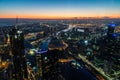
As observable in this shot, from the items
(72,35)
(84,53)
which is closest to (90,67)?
(84,53)

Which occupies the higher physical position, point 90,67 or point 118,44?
point 118,44

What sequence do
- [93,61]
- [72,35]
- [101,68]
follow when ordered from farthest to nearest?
[72,35] → [93,61] → [101,68]

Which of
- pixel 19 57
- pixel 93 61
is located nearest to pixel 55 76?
pixel 19 57

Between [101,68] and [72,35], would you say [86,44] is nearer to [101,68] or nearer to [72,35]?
[72,35]

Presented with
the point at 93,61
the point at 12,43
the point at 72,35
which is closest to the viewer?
the point at 12,43

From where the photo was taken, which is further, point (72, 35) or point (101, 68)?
point (72, 35)

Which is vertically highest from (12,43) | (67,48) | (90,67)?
(12,43)

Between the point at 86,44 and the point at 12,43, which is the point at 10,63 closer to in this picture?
the point at 12,43
